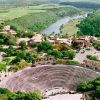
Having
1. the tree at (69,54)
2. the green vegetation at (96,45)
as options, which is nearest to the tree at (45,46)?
the tree at (69,54)

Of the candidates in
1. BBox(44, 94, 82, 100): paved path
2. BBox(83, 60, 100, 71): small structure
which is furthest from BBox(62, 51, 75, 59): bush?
BBox(44, 94, 82, 100): paved path

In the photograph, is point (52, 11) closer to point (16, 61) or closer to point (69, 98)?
point (16, 61)

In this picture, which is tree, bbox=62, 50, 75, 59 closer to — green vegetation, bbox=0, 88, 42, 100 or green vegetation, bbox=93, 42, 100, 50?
green vegetation, bbox=93, 42, 100, 50

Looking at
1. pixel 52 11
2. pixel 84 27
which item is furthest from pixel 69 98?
pixel 52 11

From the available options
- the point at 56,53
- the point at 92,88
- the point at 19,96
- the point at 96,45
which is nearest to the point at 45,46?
the point at 56,53

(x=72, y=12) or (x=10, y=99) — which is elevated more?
(x=10, y=99)

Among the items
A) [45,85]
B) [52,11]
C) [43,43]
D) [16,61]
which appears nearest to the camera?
[45,85]

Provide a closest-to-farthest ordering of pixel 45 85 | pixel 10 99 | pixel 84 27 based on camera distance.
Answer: pixel 10 99 < pixel 45 85 < pixel 84 27

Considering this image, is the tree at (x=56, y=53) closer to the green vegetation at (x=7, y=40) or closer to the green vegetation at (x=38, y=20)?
the green vegetation at (x=7, y=40)
